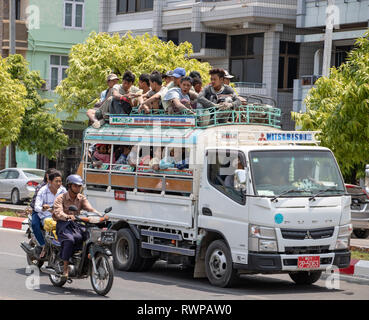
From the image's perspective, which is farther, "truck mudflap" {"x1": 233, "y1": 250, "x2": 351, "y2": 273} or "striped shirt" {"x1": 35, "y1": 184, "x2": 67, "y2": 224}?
"striped shirt" {"x1": 35, "y1": 184, "x2": 67, "y2": 224}

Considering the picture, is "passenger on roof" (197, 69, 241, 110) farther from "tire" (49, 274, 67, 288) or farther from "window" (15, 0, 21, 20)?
"window" (15, 0, 21, 20)

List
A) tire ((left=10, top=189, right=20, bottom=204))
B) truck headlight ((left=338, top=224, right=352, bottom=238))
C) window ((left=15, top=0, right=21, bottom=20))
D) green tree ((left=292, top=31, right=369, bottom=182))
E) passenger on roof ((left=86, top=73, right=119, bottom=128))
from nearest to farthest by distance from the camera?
1. truck headlight ((left=338, top=224, right=352, bottom=238))
2. passenger on roof ((left=86, top=73, right=119, bottom=128))
3. green tree ((left=292, top=31, right=369, bottom=182))
4. tire ((left=10, top=189, right=20, bottom=204))
5. window ((left=15, top=0, right=21, bottom=20))

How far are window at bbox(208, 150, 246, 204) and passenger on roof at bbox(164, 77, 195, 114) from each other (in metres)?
1.16

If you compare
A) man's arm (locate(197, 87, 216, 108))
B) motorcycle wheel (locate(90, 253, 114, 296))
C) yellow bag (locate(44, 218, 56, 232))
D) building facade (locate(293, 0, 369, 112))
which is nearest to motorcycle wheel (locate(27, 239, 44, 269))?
yellow bag (locate(44, 218, 56, 232))

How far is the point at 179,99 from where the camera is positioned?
14.2 meters

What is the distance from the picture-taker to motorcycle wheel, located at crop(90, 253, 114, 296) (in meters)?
11.1

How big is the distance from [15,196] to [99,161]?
56.2ft

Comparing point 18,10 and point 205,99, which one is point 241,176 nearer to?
point 205,99

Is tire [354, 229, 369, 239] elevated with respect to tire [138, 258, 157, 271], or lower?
lower

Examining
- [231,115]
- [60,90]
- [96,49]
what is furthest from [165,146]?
[60,90]

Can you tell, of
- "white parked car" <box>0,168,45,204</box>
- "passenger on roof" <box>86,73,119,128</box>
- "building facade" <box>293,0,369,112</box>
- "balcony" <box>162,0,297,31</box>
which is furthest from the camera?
"balcony" <box>162,0,297,31</box>

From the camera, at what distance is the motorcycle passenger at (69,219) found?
11.8 metres

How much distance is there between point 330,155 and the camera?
41.8ft
